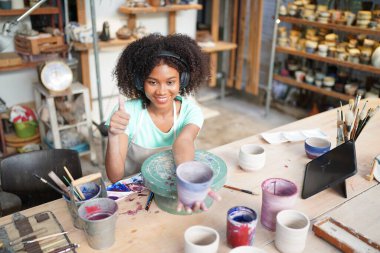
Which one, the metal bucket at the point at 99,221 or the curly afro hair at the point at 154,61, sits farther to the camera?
the curly afro hair at the point at 154,61

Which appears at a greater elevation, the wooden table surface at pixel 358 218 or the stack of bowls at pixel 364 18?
the stack of bowls at pixel 364 18

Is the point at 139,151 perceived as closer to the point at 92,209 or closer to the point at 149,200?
the point at 149,200

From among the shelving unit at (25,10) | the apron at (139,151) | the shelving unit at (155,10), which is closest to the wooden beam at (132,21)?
the shelving unit at (155,10)

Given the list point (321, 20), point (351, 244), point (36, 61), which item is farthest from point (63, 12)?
point (351, 244)

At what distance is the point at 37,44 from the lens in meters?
2.83

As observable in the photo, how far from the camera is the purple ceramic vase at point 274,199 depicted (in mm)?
1114

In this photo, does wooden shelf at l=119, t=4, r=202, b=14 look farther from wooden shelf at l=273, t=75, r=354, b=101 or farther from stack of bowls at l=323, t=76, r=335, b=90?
stack of bowls at l=323, t=76, r=335, b=90

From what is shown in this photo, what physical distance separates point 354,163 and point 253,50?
312 centimetres

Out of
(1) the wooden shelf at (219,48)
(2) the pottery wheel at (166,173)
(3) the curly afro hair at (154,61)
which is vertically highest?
(3) the curly afro hair at (154,61)

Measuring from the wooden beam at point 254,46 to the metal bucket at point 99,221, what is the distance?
11.0 ft

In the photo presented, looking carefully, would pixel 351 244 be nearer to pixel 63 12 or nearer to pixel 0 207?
pixel 0 207

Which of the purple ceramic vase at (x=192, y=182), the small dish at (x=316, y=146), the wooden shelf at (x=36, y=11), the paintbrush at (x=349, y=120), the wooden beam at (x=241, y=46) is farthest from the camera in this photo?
the wooden beam at (x=241, y=46)

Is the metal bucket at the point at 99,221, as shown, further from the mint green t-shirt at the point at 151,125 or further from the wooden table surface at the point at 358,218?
the mint green t-shirt at the point at 151,125

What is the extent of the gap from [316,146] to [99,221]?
1062 mm
